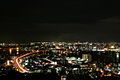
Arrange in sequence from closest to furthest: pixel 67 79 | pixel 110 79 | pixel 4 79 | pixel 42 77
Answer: pixel 4 79, pixel 42 77, pixel 67 79, pixel 110 79

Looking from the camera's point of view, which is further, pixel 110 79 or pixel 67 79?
pixel 110 79

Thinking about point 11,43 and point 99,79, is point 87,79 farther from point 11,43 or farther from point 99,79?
point 11,43

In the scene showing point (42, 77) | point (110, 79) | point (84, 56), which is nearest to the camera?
point (42, 77)

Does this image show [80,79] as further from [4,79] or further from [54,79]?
Result: [4,79]

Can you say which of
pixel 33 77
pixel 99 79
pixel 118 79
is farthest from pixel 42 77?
pixel 118 79

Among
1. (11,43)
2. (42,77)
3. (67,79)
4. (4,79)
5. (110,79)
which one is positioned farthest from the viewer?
(11,43)

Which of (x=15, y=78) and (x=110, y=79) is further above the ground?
(x=15, y=78)

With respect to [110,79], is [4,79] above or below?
above

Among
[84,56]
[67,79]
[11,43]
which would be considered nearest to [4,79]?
[67,79]

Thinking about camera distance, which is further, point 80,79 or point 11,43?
point 11,43
